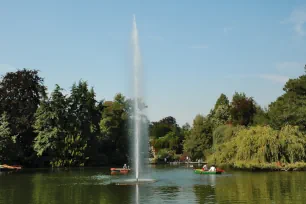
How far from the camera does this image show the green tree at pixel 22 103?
201 feet

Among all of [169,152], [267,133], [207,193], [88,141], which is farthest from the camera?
[169,152]

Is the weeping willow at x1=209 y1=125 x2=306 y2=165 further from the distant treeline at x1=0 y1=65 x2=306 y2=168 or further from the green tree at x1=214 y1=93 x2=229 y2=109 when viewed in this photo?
the green tree at x1=214 y1=93 x2=229 y2=109

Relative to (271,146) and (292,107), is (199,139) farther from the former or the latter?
(271,146)

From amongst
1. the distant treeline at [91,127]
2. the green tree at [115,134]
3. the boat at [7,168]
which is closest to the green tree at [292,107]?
the distant treeline at [91,127]

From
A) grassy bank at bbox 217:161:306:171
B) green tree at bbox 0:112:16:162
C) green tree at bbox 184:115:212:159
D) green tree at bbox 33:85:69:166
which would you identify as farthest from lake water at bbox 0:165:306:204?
green tree at bbox 184:115:212:159

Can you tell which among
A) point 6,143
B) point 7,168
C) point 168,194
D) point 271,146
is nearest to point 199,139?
point 271,146

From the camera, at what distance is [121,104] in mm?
81938

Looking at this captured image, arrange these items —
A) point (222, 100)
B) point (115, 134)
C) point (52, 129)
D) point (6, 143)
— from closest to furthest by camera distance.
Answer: point (6, 143)
point (52, 129)
point (115, 134)
point (222, 100)

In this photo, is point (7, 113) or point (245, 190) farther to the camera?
point (7, 113)

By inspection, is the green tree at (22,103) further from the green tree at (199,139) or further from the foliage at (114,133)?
the green tree at (199,139)

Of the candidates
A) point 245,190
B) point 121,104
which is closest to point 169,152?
point 121,104

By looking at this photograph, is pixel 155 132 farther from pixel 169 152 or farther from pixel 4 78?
pixel 4 78

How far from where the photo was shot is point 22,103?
207 ft

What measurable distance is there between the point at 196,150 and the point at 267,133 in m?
26.1
